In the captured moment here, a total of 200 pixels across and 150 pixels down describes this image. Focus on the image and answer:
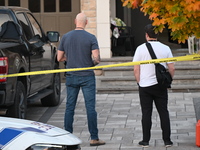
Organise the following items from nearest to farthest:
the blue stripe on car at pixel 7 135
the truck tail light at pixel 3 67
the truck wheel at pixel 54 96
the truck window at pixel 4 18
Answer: the blue stripe on car at pixel 7 135, the truck tail light at pixel 3 67, the truck window at pixel 4 18, the truck wheel at pixel 54 96

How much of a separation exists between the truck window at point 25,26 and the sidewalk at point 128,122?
Answer: 59.7 inches

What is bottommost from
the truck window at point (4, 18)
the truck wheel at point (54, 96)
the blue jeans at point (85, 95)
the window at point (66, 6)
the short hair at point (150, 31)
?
the truck wheel at point (54, 96)

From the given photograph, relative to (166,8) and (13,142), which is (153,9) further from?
(13,142)

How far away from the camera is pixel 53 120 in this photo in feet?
34.8

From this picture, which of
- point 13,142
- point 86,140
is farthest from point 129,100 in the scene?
point 13,142

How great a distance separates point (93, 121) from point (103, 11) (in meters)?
7.15

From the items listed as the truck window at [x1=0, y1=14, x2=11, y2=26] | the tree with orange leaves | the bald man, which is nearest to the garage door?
the truck window at [x1=0, y1=14, x2=11, y2=26]

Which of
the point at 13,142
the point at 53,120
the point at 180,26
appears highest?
the point at 180,26

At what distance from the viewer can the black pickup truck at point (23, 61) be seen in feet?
28.9

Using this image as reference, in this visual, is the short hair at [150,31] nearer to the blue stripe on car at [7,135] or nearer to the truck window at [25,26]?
the truck window at [25,26]

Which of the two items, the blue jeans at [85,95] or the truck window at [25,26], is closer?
the blue jeans at [85,95]

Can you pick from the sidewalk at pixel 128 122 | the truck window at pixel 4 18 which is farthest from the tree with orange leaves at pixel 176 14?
the truck window at pixel 4 18

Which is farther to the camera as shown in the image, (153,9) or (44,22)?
(44,22)

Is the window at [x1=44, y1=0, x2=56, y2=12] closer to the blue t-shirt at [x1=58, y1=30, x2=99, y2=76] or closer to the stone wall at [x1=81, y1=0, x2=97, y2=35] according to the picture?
the stone wall at [x1=81, y1=0, x2=97, y2=35]
